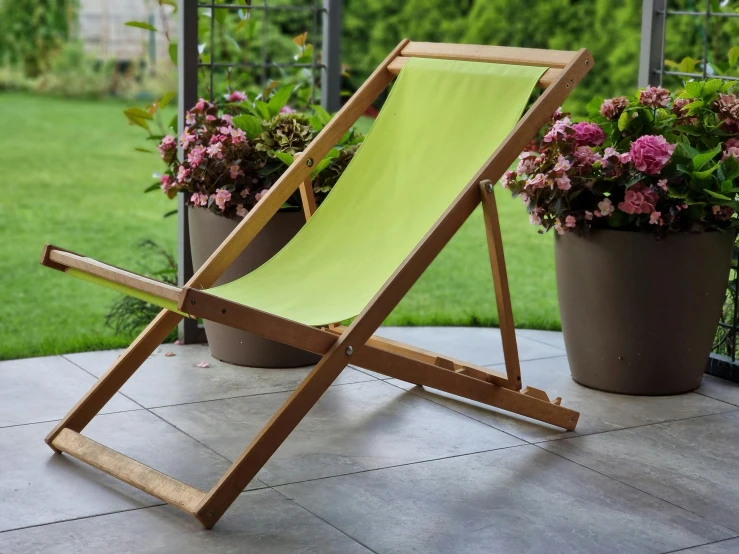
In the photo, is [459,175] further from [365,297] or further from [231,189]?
[231,189]

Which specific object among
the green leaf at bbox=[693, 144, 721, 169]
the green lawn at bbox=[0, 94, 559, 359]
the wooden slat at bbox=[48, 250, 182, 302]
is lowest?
the green lawn at bbox=[0, 94, 559, 359]

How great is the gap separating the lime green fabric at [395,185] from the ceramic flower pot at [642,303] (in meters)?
0.58

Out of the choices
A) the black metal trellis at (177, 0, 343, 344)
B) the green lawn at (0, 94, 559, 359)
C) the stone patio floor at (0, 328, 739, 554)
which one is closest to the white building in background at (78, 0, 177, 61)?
the green lawn at (0, 94, 559, 359)

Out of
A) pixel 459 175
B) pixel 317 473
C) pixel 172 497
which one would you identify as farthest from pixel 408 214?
pixel 172 497

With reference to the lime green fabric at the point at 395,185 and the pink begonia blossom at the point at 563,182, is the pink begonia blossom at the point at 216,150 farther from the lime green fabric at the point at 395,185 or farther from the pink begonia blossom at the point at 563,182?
the pink begonia blossom at the point at 563,182

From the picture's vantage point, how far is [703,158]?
346 centimetres

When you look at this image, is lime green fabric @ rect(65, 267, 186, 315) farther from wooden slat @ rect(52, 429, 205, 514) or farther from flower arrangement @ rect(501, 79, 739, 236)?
flower arrangement @ rect(501, 79, 739, 236)

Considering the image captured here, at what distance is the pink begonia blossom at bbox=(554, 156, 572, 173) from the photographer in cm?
347

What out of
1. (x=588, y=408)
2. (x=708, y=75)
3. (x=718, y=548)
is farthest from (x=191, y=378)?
(x=708, y=75)

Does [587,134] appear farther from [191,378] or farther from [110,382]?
[110,382]

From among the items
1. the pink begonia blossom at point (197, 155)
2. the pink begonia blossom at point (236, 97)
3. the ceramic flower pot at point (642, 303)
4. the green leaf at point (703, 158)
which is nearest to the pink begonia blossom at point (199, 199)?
the pink begonia blossom at point (197, 155)

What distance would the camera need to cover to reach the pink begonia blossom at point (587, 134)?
3.56 metres

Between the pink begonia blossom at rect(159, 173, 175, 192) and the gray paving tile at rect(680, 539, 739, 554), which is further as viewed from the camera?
the pink begonia blossom at rect(159, 173, 175, 192)

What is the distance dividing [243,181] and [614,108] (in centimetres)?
130
